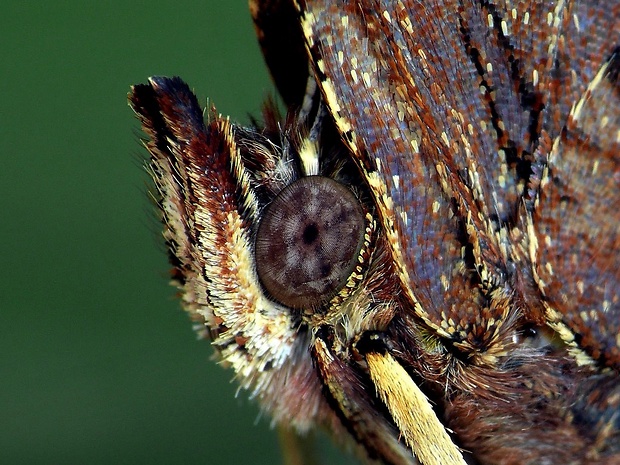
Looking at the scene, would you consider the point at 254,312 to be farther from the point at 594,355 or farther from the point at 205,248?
the point at 594,355

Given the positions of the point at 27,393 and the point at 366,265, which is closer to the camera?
the point at 366,265

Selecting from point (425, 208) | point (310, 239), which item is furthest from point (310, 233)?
Answer: point (425, 208)

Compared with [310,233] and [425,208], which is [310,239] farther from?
[425,208]

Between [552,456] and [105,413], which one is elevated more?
[105,413]

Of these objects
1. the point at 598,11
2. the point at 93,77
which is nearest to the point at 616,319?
the point at 598,11
